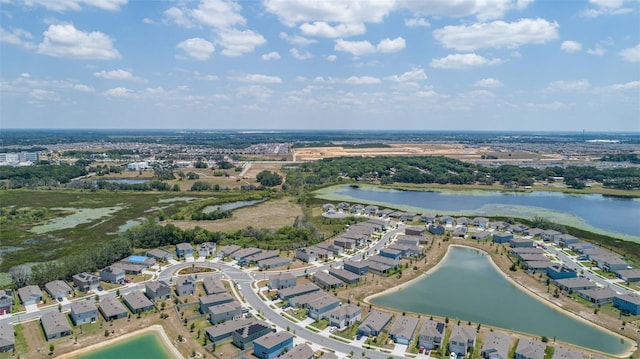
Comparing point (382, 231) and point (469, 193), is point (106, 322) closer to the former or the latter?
point (382, 231)

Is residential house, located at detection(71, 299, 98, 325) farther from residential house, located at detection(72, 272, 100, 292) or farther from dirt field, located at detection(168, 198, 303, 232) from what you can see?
dirt field, located at detection(168, 198, 303, 232)

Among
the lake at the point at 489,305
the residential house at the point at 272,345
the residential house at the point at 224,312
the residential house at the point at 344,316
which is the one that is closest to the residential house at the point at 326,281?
the lake at the point at 489,305

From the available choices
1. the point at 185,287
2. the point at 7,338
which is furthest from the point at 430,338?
the point at 7,338

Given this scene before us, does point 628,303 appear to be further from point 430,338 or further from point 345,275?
point 345,275

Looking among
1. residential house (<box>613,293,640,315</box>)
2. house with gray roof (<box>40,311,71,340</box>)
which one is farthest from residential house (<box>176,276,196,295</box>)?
residential house (<box>613,293,640,315</box>)

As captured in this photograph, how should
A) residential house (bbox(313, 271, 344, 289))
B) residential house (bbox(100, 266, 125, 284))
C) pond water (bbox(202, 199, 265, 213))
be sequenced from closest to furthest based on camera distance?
residential house (bbox(313, 271, 344, 289))
residential house (bbox(100, 266, 125, 284))
pond water (bbox(202, 199, 265, 213))
